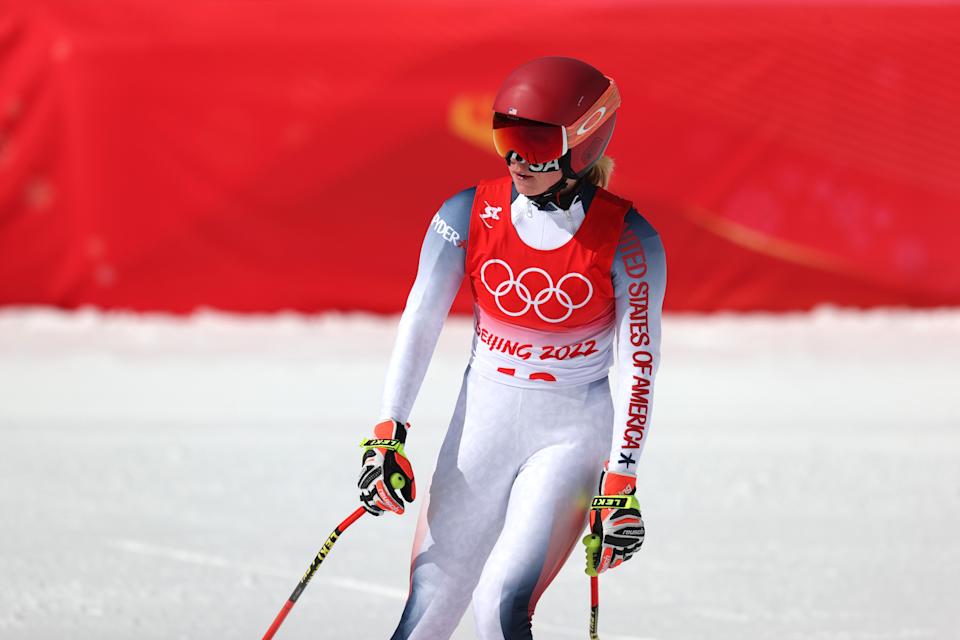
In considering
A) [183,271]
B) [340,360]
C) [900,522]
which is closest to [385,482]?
[900,522]

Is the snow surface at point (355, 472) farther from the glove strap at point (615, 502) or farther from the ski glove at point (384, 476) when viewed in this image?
the glove strap at point (615, 502)

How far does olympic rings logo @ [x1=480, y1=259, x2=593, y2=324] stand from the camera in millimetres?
3676

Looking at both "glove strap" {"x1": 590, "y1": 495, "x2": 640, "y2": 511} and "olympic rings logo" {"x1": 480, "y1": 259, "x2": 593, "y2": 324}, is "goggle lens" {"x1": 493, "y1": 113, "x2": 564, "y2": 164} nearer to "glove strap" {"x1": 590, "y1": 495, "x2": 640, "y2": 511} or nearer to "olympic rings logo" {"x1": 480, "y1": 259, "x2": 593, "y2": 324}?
"olympic rings logo" {"x1": 480, "y1": 259, "x2": 593, "y2": 324}

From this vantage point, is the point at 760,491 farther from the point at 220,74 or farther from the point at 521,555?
the point at 220,74

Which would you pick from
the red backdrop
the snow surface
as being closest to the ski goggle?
the snow surface

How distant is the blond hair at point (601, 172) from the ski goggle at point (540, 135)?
16 cm

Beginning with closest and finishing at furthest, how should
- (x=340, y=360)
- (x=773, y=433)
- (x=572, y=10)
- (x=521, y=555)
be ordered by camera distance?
(x=521, y=555), (x=773, y=433), (x=340, y=360), (x=572, y=10)

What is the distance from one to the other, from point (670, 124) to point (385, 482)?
8155mm

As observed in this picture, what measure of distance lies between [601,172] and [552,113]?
13.1 inches

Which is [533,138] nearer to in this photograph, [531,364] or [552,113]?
[552,113]

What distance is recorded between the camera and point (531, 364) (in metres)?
3.80

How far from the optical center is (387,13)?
1142 cm

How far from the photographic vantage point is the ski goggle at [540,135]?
3.62 m

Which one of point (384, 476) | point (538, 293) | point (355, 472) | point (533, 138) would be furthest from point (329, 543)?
point (355, 472)
